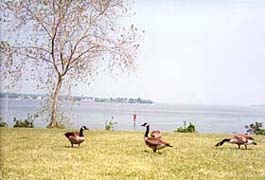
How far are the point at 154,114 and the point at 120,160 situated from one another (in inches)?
73.9

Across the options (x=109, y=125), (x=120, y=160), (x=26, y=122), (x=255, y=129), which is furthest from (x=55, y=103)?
(x=120, y=160)

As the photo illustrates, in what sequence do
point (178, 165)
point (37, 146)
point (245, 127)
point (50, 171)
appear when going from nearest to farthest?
point (50, 171) < point (178, 165) < point (37, 146) < point (245, 127)

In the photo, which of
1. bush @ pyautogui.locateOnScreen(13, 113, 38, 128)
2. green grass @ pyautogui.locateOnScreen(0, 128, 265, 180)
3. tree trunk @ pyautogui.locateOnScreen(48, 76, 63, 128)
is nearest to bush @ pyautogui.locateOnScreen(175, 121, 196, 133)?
green grass @ pyautogui.locateOnScreen(0, 128, 265, 180)

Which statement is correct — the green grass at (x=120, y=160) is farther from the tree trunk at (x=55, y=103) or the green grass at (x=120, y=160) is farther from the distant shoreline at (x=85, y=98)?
the tree trunk at (x=55, y=103)

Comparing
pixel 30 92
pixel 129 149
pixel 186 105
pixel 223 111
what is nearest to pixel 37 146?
pixel 129 149

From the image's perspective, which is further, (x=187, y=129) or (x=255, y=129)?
(x=187, y=129)

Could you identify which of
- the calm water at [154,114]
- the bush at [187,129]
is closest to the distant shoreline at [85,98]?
the calm water at [154,114]

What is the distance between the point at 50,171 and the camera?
135 inches

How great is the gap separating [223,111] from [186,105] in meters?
0.37

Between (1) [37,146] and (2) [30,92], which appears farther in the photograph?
(2) [30,92]

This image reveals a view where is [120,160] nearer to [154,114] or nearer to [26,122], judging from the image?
[154,114]

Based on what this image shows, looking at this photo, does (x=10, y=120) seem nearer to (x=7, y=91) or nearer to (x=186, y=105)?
(x=7, y=91)

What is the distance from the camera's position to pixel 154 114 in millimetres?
5738

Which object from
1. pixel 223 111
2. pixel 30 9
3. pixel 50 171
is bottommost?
pixel 50 171
